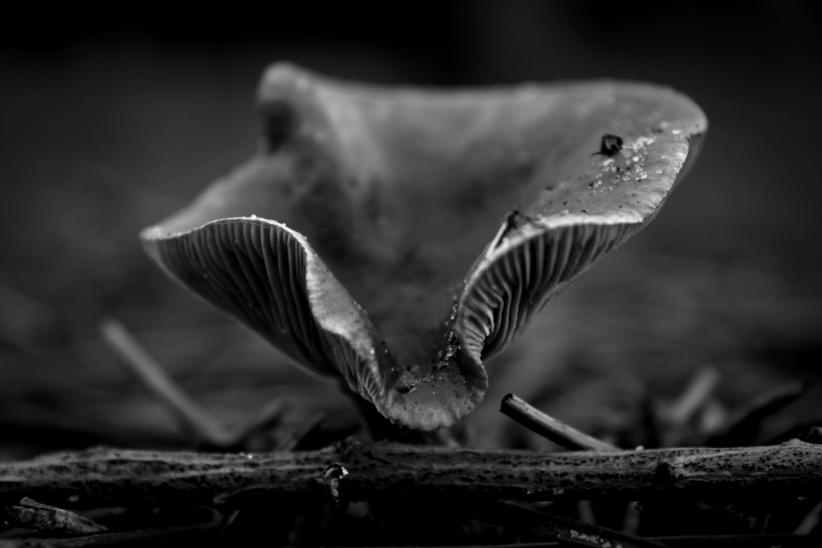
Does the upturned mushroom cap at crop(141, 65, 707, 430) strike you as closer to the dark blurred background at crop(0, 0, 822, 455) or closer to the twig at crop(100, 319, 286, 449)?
the twig at crop(100, 319, 286, 449)

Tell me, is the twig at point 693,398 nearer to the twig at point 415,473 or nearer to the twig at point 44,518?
the twig at point 415,473

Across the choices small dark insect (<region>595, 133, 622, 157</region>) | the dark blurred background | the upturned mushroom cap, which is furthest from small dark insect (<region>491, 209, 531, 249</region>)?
the dark blurred background

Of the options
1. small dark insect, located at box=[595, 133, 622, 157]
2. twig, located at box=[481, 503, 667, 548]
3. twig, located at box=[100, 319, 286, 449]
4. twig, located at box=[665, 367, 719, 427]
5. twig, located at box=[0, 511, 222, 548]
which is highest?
small dark insect, located at box=[595, 133, 622, 157]

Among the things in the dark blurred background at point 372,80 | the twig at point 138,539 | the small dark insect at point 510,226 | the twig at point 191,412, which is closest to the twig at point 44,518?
the twig at point 138,539

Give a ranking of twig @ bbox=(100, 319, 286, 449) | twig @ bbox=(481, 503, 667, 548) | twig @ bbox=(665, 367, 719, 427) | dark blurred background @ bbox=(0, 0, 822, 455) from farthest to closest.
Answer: dark blurred background @ bbox=(0, 0, 822, 455) < twig @ bbox=(665, 367, 719, 427) < twig @ bbox=(100, 319, 286, 449) < twig @ bbox=(481, 503, 667, 548)

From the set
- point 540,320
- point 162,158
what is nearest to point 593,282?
point 540,320

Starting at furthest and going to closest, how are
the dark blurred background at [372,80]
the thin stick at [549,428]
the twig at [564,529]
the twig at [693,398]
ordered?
the dark blurred background at [372,80] < the twig at [693,398] < the thin stick at [549,428] < the twig at [564,529]

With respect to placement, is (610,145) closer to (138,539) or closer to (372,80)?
(138,539)

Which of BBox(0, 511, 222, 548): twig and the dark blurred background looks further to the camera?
the dark blurred background
